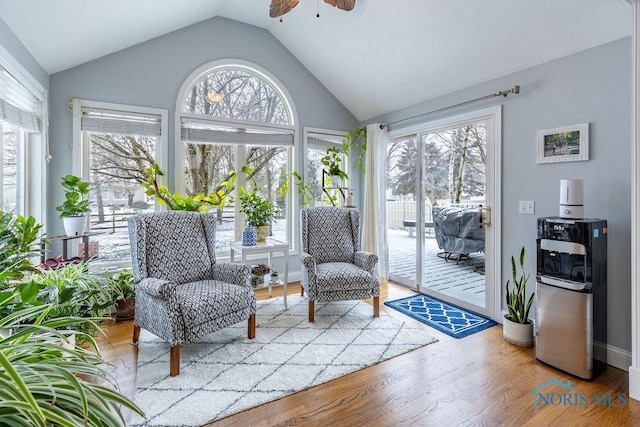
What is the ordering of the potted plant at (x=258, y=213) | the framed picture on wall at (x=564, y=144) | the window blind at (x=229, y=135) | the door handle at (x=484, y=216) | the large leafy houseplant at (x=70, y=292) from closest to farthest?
the large leafy houseplant at (x=70, y=292), the framed picture on wall at (x=564, y=144), the door handle at (x=484, y=216), the potted plant at (x=258, y=213), the window blind at (x=229, y=135)

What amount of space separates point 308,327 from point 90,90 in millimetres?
3083

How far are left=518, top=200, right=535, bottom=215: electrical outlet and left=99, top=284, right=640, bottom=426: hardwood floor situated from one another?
1135mm

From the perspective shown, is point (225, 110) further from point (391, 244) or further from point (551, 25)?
point (551, 25)

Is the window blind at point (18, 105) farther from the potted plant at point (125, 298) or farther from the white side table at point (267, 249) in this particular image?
the white side table at point (267, 249)

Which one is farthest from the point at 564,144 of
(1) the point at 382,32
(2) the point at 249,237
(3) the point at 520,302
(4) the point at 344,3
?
(2) the point at 249,237

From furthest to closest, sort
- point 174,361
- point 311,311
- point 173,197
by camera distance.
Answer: point 173,197, point 311,311, point 174,361

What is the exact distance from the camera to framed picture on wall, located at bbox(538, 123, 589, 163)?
239cm

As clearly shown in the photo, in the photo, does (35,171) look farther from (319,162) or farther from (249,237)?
(319,162)

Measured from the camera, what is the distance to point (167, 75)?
11.3 ft

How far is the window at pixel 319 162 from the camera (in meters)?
4.40

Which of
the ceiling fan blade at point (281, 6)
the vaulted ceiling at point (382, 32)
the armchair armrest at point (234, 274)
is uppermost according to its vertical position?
the ceiling fan blade at point (281, 6)

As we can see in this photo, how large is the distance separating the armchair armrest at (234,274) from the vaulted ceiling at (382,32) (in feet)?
7.13

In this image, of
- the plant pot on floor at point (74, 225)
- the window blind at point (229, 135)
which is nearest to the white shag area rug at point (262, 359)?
the plant pot on floor at point (74, 225)

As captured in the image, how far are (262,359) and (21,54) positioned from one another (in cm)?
283
